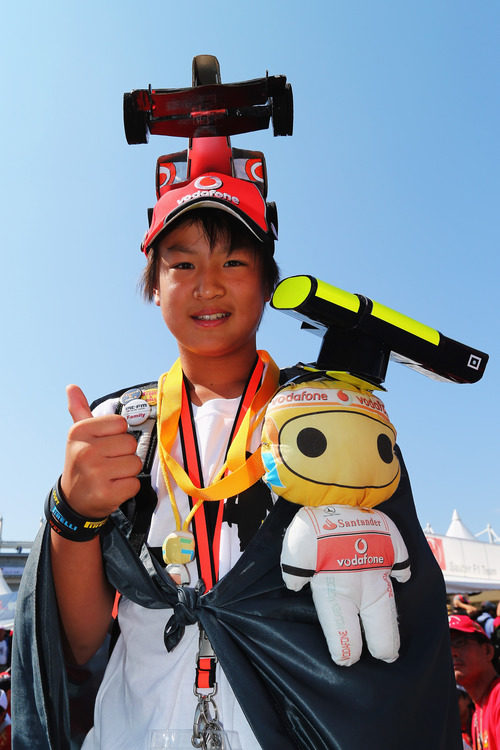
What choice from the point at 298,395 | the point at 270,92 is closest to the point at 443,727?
the point at 298,395

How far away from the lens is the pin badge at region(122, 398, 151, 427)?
1.69 meters

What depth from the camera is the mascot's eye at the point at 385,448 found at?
139 cm

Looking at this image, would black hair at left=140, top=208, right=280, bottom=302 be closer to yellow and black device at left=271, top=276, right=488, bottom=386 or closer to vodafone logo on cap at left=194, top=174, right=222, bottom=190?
vodafone logo on cap at left=194, top=174, right=222, bottom=190

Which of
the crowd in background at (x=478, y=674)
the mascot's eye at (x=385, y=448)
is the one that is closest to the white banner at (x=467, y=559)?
the crowd in background at (x=478, y=674)

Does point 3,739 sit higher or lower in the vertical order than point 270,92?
lower

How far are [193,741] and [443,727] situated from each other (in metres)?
0.56

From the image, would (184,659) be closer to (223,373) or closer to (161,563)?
(161,563)

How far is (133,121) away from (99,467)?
3.85 feet

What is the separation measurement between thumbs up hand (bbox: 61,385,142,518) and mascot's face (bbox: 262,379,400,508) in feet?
1.08

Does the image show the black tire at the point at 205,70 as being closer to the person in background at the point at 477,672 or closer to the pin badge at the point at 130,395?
the pin badge at the point at 130,395

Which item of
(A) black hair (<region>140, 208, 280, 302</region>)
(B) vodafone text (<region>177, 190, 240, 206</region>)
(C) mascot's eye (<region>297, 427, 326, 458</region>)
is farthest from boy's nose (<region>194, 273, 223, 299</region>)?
(C) mascot's eye (<region>297, 427, 326, 458</region>)

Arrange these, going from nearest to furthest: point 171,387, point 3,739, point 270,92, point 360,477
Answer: point 360,477
point 171,387
point 270,92
point 3,739

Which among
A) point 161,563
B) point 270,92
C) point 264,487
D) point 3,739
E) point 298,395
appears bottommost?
point 3,739

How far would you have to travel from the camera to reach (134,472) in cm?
139
